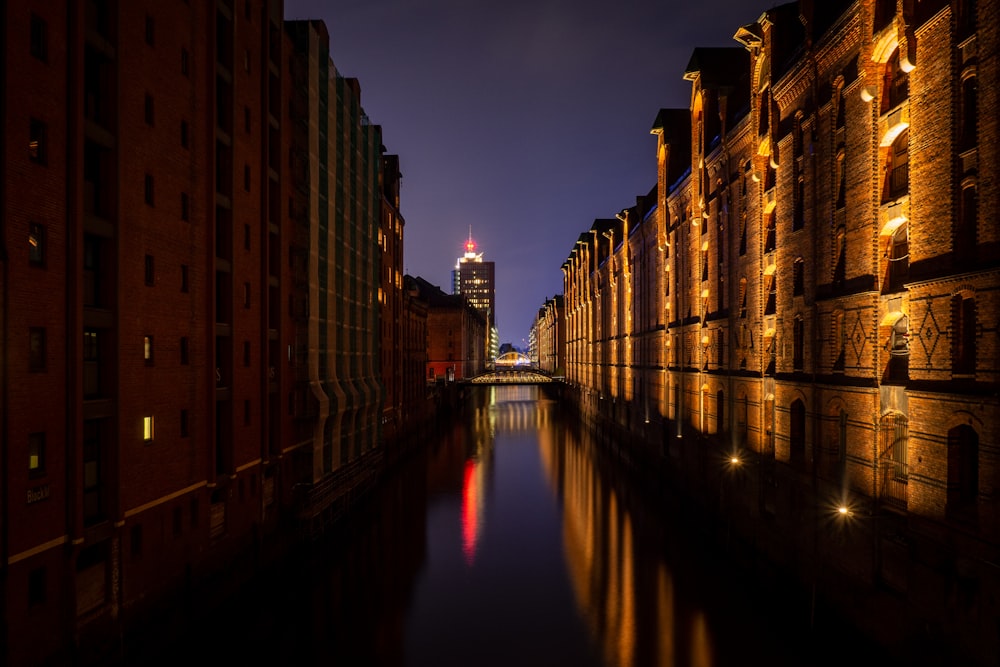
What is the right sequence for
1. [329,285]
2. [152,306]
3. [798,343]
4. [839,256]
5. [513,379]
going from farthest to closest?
1. [513,379]
2. [329,285]
3. [798,343]
4. [839,256]
5. [152,306]

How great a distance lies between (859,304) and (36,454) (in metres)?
22.0

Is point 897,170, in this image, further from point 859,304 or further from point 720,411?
point 720,411

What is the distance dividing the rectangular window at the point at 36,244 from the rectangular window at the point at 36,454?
3.89 m

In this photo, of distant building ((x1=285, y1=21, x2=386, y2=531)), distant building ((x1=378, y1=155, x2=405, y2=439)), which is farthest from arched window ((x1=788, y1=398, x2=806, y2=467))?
distant building ((x1=378, y1=155, x2=405, y2=439))

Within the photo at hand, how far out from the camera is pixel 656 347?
152 ft

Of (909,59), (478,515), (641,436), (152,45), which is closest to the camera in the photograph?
(909,59)

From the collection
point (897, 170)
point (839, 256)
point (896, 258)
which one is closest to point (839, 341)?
point (839, 256)

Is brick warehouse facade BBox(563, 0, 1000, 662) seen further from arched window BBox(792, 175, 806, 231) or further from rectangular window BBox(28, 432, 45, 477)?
rectangular window BBox(28, 432, 45, 477)

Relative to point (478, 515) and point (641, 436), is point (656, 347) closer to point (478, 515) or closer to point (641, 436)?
point (641, 436)

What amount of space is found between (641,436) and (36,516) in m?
42.5

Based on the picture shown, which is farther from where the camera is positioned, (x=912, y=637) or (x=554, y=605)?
(x=554, y=605)

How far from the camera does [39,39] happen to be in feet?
45.7

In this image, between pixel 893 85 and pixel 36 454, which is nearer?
pixel 36 454

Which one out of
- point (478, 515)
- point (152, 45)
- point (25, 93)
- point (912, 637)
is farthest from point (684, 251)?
point (25, 93)
